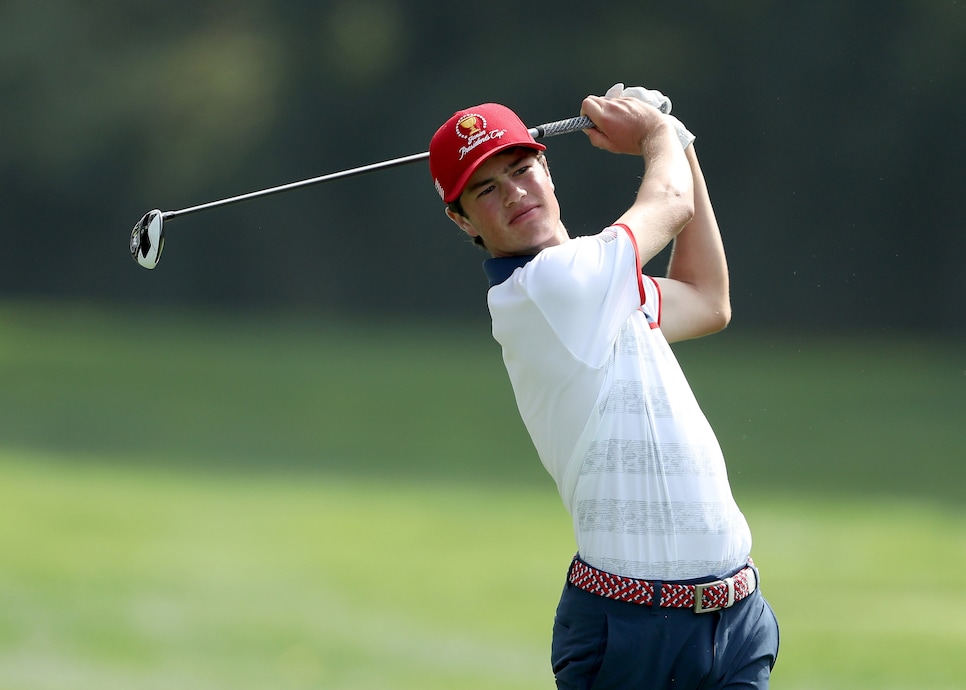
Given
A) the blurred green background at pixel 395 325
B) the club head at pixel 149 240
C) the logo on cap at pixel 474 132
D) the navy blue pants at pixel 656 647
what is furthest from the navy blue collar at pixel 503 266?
the blurred green background at pixel 395 325

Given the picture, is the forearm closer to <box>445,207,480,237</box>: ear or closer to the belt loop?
<box>445,207,480,237</box>: ear

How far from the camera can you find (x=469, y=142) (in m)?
2.08

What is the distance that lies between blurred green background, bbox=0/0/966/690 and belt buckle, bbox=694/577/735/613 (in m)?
2.11

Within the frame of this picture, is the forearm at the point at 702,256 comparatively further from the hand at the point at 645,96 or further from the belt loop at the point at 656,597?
the belt loop at the point at 656,597

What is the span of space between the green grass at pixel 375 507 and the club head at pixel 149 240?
1419 mm

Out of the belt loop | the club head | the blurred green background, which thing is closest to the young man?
the belt loop

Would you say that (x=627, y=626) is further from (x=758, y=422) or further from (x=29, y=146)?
(x=29, y=146)

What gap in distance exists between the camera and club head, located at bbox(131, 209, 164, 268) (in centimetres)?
265

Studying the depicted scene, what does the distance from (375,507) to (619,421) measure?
3717 millimetres

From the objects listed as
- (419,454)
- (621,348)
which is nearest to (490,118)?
(621,348)

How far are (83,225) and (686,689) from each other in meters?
8.06

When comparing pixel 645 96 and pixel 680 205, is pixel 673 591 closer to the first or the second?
pixel 680 205

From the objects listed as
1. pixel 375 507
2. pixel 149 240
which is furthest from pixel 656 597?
pixel 375 507

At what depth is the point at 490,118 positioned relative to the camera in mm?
2090
